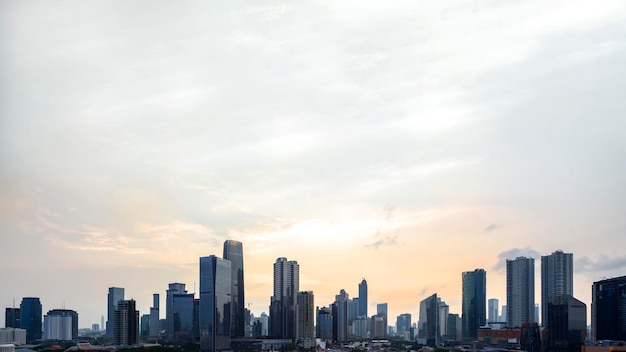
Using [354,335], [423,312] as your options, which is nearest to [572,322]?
[423,312]

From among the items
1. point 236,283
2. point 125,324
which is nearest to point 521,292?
point 236,283

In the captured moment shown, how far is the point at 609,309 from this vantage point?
3962 cm

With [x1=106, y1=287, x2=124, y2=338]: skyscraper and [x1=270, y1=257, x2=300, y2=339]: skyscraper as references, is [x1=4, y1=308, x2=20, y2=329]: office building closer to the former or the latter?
[x1=106, y1=287, x2=124, y2=338]: skyscraper

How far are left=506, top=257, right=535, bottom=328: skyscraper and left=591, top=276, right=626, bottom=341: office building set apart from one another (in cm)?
1872

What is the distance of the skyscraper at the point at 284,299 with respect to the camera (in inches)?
2352

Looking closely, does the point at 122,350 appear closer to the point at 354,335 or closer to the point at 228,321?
the point at 228,321

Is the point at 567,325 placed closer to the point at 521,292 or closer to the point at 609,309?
the point at 609,309

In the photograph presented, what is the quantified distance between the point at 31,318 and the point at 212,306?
2066cm

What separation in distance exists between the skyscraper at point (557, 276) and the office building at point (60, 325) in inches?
1546

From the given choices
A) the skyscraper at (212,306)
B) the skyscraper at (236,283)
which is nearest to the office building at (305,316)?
the skyscraper at (236,283)

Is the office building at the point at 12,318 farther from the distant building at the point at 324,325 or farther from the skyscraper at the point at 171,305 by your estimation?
the distant building at the point at 324,325

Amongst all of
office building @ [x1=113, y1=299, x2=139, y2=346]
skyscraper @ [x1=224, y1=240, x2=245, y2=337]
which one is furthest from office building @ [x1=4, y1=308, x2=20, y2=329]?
skyscraper @ [x1=224, y1=240, x2=245, y2=337]

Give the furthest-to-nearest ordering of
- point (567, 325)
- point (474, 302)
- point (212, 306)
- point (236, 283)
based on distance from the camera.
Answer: point (474, 302)
point (236, 283)
point (212, 306)
point (567, 325)

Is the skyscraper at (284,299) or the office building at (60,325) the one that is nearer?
the skyscraper at (284,299)
